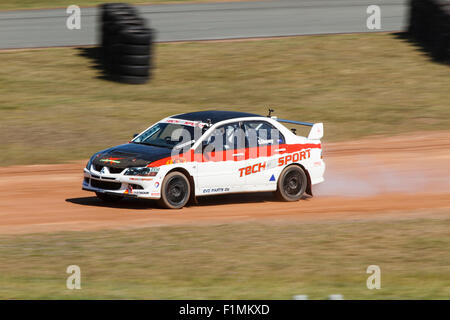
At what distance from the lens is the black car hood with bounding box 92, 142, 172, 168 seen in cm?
1246

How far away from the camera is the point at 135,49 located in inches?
835

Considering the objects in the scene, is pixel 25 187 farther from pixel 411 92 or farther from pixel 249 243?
pixel 411 92

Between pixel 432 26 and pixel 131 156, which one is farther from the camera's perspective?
pixel 432 26

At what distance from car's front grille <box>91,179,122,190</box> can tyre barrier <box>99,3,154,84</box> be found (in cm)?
907

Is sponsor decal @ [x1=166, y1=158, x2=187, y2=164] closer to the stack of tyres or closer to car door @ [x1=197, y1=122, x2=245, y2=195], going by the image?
car door @ [x1=197, y1=122, x2=245, y2=195]

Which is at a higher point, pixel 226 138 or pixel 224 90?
pixel 224 90

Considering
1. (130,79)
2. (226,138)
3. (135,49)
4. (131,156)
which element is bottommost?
(131,156)

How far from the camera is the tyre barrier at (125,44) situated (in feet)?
69.7

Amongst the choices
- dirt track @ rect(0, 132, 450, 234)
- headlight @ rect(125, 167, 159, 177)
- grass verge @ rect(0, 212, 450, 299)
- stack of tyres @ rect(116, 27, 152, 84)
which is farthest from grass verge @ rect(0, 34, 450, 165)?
grass verge @ rect(0, 212, 450, 299)

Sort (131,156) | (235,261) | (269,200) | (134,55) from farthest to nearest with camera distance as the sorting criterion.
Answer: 1. (134,55)
2. (269,200)
3. (131,156)
4. (235,261)

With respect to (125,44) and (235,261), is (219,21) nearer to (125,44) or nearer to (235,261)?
(125,44)

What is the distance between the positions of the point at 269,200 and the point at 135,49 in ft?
27.9

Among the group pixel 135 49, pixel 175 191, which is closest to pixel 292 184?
pixel 175 191

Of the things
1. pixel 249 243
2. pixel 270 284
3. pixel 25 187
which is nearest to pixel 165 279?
pixel 270 284
